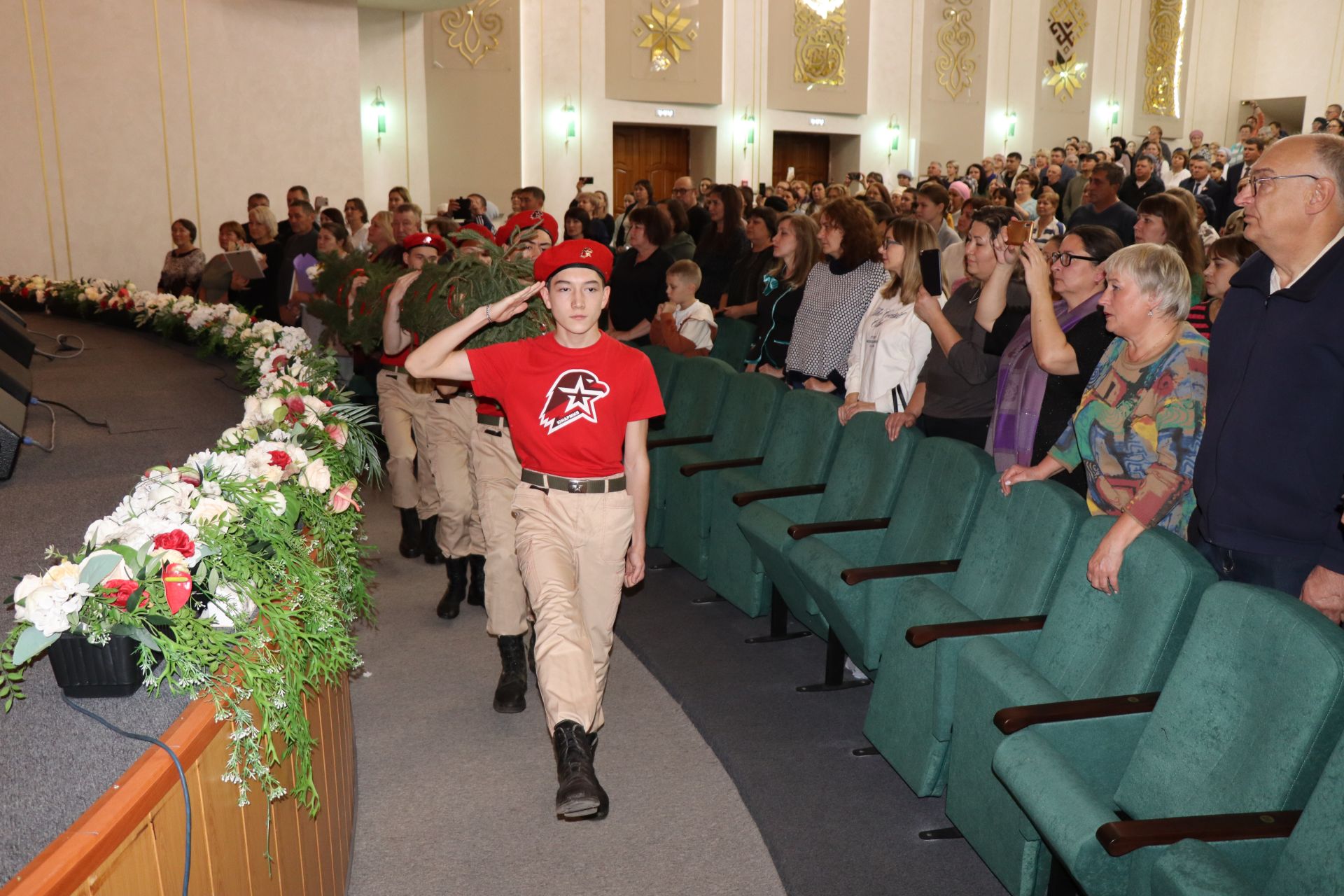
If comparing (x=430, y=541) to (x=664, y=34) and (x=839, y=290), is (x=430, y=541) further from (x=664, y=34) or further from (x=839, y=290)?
(x=664, y=34)

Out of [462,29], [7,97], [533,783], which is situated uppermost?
[462,29]

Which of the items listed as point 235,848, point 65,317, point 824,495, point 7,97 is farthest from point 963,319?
point 7,97

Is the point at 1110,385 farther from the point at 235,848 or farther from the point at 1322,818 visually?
the point at 235,848

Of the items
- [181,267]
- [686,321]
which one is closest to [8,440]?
[686,321]

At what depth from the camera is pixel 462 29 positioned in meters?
13.9

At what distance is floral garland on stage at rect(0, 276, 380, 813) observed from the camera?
1.77 meters

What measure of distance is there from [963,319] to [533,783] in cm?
223

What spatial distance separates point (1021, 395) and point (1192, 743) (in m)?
1.52

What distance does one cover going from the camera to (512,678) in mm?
3811

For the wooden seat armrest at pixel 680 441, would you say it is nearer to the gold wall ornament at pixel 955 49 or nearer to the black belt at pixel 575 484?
the black belt at pixel 575 484

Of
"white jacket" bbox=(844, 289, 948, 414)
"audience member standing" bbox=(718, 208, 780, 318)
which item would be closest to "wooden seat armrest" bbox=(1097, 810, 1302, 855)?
"white jacket" bbox=(844, 289, 948, 414)

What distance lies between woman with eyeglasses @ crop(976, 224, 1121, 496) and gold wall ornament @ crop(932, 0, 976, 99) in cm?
1610

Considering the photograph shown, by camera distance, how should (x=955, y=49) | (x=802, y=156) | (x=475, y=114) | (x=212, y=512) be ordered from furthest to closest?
1. (x=955, y=49)
2. (x=802, y=156)
3. (x=475, y=114)
4. (x=212, y=512)

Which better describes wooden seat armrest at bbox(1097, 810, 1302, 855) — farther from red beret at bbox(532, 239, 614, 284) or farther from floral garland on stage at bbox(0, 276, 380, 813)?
red beret at bbox(532, 239, 614, 284)
